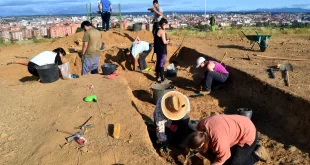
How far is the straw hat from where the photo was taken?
4148mm

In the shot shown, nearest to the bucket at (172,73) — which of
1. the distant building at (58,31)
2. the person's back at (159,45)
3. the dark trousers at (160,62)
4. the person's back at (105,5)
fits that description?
the dark trousers at (160,62)

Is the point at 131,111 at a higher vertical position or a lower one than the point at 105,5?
lower

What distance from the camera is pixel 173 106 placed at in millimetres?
4133

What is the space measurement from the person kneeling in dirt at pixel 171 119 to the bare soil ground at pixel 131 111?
0.28m

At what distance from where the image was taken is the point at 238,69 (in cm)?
759

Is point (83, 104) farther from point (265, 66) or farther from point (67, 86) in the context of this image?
point (265, 66)

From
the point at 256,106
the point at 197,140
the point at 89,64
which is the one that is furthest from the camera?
the point at 89,64

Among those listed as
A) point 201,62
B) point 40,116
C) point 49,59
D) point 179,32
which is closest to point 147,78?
point 201,62

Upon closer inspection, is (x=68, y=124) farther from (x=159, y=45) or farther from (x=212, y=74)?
(x=212, y=74)

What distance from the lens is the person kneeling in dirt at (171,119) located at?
167 inches

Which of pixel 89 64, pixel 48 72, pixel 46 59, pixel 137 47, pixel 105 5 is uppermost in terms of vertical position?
pixel 105 5

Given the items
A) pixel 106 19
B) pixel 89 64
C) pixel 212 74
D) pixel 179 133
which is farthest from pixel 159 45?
pixel 106 19

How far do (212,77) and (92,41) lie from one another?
3.31 m

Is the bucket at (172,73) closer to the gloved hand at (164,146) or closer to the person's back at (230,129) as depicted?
the gloved hand at (164,146)
